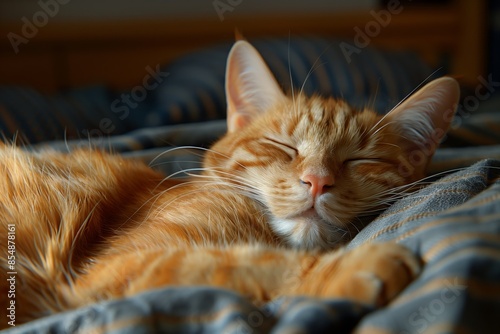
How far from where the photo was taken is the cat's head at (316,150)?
1.15 meters

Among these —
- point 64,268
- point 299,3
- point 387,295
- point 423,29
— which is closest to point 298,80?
point 299,3

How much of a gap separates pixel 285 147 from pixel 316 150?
8 cm

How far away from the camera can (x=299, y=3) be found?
3656 mm

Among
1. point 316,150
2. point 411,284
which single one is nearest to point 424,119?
point 316,150

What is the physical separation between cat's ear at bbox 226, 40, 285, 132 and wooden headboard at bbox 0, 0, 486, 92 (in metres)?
1.86

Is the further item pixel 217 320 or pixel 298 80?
pixel 298 80

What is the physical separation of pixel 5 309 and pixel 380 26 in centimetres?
321

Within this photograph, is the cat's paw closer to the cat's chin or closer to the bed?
the bed

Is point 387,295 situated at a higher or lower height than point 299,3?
lower

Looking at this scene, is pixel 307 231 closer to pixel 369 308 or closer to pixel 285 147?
pixel 285 147

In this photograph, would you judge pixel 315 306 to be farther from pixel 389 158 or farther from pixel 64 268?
pixel 389 158

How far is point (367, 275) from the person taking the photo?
0.74m

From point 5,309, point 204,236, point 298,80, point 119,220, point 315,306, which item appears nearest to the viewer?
point 315,306

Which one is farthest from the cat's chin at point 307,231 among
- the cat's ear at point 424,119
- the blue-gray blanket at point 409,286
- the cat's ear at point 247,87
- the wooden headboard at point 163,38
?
the wooden headboard at point 163,38
